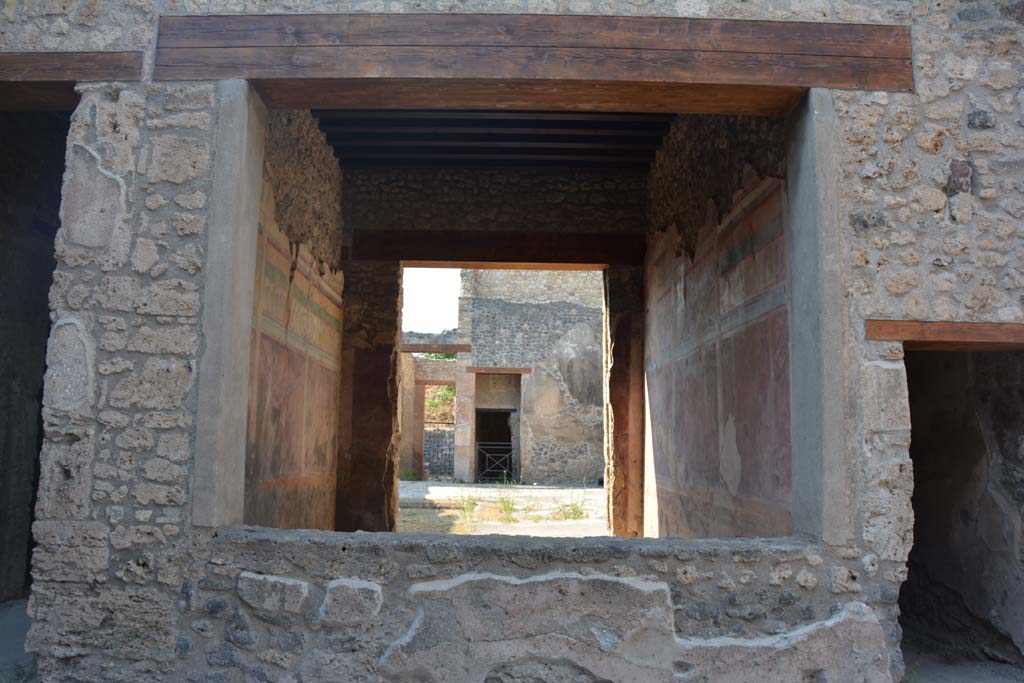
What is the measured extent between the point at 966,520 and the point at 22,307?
546 cm

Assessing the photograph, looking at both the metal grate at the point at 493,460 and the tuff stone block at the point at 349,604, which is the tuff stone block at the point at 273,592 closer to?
the tuff stone block at the point at 349,604

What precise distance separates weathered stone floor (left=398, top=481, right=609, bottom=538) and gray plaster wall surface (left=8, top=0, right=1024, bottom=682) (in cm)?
519

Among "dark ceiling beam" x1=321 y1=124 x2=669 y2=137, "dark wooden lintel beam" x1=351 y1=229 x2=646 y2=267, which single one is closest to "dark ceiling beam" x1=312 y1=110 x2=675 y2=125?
"dark ceiling beam" x1=321 y1=124 x2=669 y2=137

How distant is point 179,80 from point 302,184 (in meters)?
2.14

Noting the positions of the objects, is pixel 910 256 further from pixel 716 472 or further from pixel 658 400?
pixel 658 400

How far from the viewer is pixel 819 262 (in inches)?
133

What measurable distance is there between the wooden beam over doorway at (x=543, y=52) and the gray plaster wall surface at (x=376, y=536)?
0.23 feet

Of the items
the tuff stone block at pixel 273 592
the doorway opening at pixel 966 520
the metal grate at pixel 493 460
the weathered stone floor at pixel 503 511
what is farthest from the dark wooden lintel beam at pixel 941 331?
the metal grate at pixel 493 460

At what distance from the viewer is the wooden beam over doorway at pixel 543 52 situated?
3.51 m

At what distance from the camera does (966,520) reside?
404 centimetres

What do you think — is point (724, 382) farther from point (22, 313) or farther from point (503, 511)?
point (503, 511)

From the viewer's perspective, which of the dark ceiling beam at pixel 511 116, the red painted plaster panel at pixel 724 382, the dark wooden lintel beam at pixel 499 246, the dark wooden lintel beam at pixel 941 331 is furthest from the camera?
the dark wooden lintel beam at pixel 499 246

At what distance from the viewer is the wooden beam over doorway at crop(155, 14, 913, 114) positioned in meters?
3.51

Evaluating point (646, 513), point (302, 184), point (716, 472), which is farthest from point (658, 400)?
point (302, 184)
